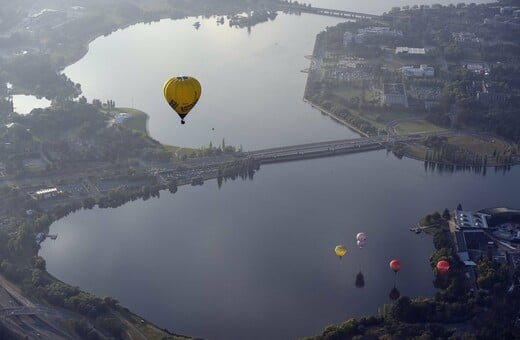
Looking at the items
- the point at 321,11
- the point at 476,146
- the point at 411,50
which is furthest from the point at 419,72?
the point at 321,11

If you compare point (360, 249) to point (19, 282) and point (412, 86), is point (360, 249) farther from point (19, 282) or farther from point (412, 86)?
point (412, 86)

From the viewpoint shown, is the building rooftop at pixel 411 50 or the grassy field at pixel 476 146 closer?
the grassy field at pixel 476 146

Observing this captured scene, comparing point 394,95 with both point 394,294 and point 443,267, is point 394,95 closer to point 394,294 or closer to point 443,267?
point 443,267

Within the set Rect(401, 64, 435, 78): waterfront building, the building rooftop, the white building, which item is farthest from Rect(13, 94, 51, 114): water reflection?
the white building

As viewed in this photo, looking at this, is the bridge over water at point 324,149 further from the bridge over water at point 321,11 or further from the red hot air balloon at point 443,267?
the bridge over water at point 321,11

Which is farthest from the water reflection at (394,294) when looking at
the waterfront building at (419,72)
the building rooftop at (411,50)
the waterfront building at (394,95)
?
the building rooftop at (411,50)

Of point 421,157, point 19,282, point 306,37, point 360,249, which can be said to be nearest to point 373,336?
point 360,249
